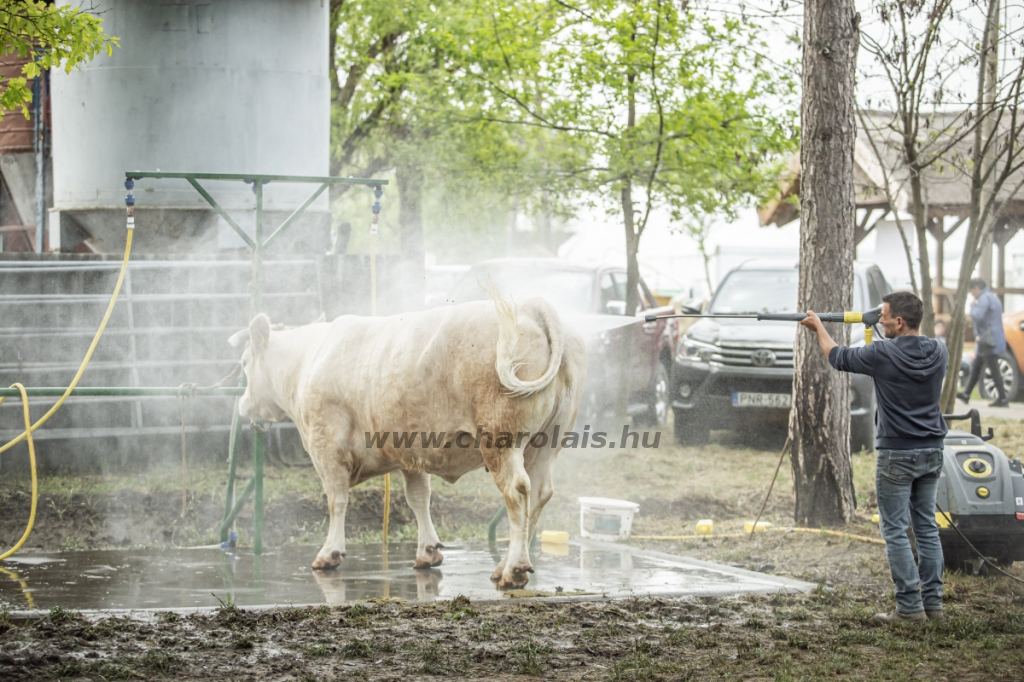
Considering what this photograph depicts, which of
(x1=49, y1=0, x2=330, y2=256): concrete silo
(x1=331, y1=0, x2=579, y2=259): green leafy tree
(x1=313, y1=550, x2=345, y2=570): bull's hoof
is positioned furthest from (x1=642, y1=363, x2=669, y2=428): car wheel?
(x1=313, y1=550, x2=345, y2=570): bull's hoof

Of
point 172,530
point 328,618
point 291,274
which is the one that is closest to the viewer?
point 328,618

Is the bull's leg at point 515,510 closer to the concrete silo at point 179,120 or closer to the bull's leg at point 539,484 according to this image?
the bull's leg at point 539,484

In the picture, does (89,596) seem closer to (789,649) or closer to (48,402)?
(789,649)

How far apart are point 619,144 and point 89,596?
8.73m

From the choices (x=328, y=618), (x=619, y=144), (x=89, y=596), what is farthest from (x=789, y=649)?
(x=619, y=144)

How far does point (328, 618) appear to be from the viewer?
578 cm

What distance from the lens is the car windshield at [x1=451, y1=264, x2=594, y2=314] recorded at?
43.0 feet

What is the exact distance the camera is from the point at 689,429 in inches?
526

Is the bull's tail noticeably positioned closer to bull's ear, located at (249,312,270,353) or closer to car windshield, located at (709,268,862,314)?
bull's ear, located at (249,312,270,353)

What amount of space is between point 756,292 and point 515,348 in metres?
8.39

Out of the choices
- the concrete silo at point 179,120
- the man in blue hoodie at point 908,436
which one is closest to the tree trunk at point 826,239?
the man in blue hoodie at point 908,436

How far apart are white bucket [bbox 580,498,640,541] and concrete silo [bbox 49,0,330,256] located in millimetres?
5059

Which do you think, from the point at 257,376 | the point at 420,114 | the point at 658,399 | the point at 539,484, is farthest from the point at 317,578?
the point at 420,114

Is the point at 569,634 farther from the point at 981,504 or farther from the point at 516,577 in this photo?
the point at 981,504
